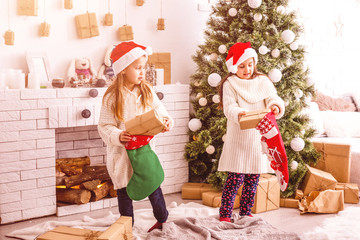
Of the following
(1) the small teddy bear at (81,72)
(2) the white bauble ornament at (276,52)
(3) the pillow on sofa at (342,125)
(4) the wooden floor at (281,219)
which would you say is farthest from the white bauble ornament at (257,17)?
(3) the pillow on sofa at (342,125)

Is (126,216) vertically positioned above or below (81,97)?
below

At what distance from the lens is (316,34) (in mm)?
5258

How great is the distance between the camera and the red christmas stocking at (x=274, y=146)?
9.46ft

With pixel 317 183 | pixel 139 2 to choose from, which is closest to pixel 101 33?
pixel 139 2

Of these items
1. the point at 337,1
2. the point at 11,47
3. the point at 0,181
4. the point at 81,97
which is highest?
the point at 337,1

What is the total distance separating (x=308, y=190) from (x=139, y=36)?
1.98 meters

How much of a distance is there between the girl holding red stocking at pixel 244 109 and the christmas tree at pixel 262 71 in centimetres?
48

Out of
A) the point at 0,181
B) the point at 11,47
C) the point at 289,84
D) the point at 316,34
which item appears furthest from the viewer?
the point at 316,34

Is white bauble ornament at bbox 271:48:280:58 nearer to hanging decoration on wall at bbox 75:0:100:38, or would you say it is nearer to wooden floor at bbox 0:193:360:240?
wooden floor at bbox 0:193:360:240

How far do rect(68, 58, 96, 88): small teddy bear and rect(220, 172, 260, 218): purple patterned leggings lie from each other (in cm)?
139

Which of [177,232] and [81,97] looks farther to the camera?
[81,97]

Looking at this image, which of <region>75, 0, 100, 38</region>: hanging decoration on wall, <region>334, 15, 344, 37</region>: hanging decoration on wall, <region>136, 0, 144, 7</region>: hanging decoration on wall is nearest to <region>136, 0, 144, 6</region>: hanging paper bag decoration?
<region>136, 0, 144, 7</region>: hanging decoration on wall

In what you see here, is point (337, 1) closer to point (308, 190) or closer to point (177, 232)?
point (308, 190)

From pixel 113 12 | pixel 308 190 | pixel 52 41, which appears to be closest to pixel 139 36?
pixel 113 12
